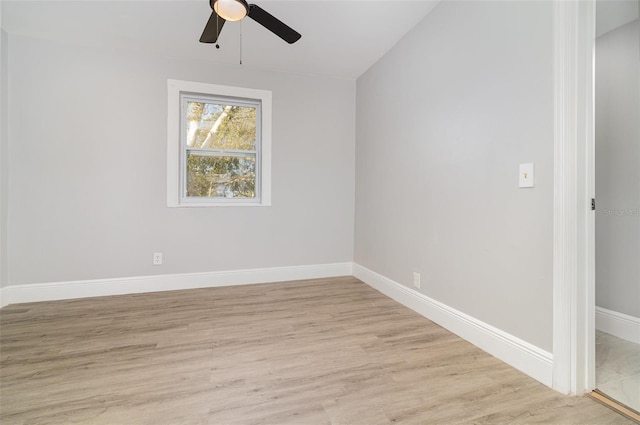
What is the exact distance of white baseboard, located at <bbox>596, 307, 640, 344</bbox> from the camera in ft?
6.58

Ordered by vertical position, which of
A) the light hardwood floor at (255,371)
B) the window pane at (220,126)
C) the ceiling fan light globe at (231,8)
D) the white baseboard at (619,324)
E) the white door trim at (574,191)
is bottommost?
the light hardwood floor at (255,371)

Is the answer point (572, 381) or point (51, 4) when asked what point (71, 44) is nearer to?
point (51, 4)

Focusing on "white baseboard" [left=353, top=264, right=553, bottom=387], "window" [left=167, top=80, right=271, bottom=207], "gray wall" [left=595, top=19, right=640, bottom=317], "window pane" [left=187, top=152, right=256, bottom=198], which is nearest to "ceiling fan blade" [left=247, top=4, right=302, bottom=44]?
"window" [left=167, top=80, right=271, bottom=207]

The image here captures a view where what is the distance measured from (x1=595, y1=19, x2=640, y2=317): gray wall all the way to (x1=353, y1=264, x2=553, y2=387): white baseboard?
1.14 metres

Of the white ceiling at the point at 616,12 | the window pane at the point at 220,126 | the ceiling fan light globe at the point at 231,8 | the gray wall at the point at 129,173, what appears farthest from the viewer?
the window pane at the point at 220,126

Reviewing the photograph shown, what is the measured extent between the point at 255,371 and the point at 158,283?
197cm

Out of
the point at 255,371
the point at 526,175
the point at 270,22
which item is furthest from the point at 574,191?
the point at 270,22

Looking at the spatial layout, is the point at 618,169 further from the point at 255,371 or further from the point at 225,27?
the point at 225,27

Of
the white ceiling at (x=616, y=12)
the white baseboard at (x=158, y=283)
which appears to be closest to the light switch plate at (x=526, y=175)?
the white ceiling at (x=616, y=12)

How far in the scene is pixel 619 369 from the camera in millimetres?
1655

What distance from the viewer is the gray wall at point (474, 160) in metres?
1.57

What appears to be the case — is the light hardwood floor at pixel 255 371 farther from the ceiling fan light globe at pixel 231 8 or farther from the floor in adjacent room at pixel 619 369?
the ceiling fan light globe at pixel 231 8

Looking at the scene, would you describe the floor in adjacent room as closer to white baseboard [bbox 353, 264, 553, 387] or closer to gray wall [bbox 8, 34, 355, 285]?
white baseboard [bbox 353, 264, 553, 387]

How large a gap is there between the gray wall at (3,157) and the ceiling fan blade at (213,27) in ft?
6.58
